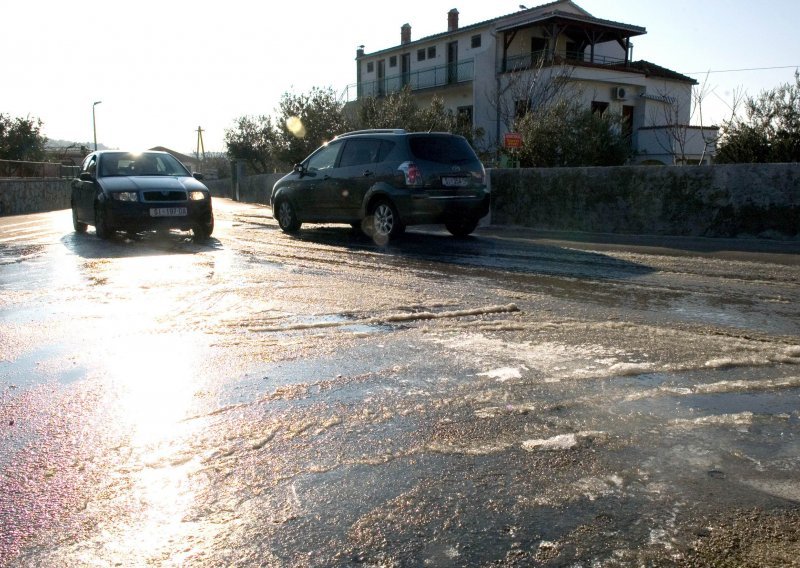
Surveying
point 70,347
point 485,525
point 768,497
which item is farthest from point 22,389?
point 768,497

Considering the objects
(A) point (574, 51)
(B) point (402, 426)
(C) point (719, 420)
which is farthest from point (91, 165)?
(A) point (574, 51)

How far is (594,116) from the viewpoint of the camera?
798 inches

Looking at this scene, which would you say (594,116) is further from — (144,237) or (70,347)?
(70,347)

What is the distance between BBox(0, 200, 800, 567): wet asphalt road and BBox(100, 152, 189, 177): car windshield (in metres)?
6.10

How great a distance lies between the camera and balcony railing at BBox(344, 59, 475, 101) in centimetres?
4075

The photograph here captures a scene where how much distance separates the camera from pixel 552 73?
31359 millimetres

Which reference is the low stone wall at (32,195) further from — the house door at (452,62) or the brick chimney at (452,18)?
the brick chimney at (452,18)

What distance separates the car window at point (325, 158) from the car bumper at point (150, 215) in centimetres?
237

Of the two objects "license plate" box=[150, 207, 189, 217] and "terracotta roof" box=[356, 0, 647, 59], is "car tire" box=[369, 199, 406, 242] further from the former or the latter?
"terracotta roof" box=[356, 0, 647, 59]

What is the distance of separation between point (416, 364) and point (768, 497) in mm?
2105

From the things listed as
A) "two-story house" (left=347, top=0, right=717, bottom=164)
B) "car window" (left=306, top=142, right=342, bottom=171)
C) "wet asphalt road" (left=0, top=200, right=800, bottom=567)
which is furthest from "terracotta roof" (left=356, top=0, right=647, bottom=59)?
"wet asphalt road" (left=0, top=200, right=800, bottom=567)

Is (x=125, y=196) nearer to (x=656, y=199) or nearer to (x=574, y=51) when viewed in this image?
(x=656, y=199)

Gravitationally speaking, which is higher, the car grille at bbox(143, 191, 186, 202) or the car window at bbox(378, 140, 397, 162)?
the car window at bbox(378, 140, 397, 162)

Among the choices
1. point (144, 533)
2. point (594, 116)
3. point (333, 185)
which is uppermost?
point (594, 116)
